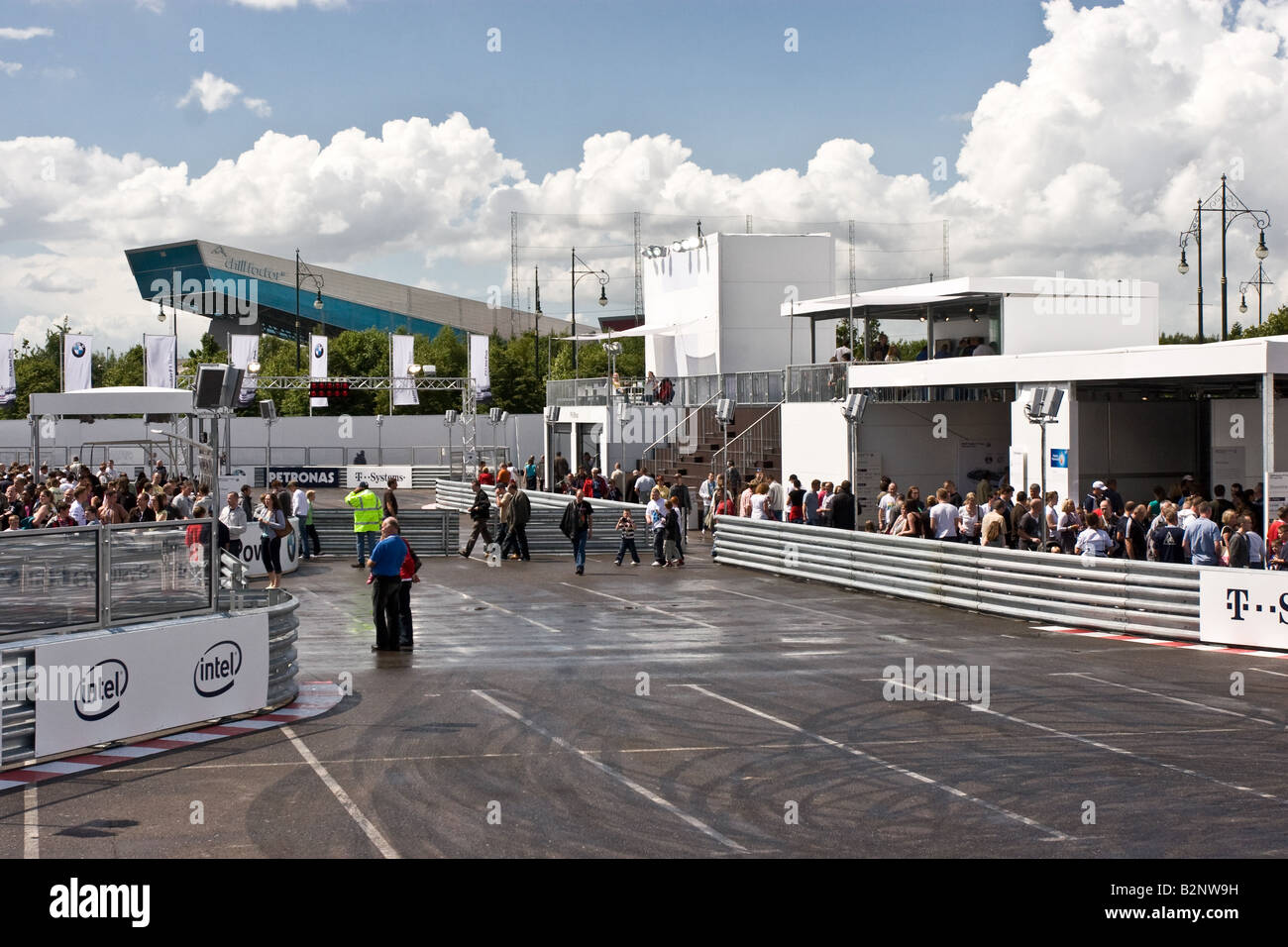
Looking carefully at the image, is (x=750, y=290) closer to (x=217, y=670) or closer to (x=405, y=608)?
(x=405, y=608)

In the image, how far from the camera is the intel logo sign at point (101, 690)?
438 inches

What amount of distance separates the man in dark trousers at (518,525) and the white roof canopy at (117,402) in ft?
22.0

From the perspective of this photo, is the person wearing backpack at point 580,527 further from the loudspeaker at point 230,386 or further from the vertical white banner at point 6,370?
the vertical white banner at point 6,370

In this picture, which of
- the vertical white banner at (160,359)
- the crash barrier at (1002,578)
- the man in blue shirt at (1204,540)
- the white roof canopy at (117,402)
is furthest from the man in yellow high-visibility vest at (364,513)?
the vertical white banner at (160,359)

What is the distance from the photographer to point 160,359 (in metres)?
53.6

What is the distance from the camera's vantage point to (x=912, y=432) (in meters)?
33.7

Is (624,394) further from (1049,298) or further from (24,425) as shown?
(24,425)

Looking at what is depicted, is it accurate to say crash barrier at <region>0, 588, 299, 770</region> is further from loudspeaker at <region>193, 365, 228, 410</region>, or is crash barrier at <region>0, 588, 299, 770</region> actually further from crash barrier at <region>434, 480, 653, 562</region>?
crash barrier at <region>434, 480, 653, 562</region>

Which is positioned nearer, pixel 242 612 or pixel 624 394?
pixel 242 612

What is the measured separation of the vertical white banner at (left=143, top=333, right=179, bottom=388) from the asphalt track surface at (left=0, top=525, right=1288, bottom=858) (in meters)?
39.3

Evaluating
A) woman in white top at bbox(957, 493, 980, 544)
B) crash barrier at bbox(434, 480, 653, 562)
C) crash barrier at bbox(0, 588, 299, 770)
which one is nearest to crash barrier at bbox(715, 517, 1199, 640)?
woman in white top at bbox(957, 493, 980, 544)

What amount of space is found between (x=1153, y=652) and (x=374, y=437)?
178ft
